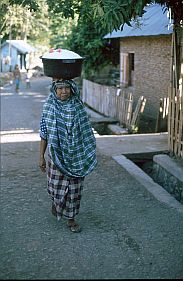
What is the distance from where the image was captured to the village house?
13.2m

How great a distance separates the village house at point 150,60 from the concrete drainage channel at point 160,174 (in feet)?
15.4

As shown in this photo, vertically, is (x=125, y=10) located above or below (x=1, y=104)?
above

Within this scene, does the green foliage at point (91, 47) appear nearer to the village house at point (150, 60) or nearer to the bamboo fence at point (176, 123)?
the village house at point (150, 60)

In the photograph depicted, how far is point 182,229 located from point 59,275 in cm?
164

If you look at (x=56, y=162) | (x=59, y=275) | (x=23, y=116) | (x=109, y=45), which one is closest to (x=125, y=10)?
(x=56, y=162)

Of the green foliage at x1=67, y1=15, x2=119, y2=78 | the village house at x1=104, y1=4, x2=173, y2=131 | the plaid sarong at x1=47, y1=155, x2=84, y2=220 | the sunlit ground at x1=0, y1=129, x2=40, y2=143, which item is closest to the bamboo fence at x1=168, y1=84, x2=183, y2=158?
the plaid sarong at x1=47, y1=155, x2=84, y2=220

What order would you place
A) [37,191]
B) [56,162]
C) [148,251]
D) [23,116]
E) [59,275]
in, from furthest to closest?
[23,116] < [37,191] < [56,162] < [148,251] < [59,275]

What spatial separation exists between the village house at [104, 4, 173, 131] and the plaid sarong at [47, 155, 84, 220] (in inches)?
318

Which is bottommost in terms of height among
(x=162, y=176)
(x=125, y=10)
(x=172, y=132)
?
(x=162, y=176)

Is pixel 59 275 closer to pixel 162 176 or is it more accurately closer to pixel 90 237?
pixel 90 237

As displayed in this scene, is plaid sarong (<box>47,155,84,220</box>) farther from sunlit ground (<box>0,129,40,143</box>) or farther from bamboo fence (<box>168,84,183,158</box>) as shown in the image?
sunlit ground (<box>0,129,40,143</box>)

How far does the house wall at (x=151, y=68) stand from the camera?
13469 mm

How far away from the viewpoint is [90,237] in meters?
4.51

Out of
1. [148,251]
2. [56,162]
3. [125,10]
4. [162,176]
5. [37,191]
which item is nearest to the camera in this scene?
[148,251]
